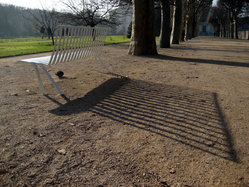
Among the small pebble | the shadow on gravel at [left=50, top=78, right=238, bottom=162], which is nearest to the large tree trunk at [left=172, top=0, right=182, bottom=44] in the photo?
the shadow on gravel at [left=50, top=78, right=238, bottom=162]

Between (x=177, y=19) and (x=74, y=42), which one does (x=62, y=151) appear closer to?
(x=74, y=42)

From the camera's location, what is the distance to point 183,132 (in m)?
2.46

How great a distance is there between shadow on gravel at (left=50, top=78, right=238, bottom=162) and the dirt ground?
12mm

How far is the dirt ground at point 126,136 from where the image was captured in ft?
5.75

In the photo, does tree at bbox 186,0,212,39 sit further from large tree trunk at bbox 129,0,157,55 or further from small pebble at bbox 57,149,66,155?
small pebble at bbox 57,149,66,155

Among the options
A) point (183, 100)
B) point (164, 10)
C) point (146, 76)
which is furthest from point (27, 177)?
point (164, 10)

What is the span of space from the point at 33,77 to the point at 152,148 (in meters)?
4.45

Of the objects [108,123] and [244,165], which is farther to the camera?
[108,123]

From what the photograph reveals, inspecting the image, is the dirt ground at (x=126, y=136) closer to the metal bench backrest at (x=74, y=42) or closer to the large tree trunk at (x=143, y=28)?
the metal bench backrest at (x=74, y=42)

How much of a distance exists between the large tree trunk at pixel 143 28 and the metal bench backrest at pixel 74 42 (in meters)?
3.61

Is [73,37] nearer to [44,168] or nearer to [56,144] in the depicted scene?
[56,144]

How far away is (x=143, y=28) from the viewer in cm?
881

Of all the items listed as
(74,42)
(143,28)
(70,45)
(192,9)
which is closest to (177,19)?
(143,28)

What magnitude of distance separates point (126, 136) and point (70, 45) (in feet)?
8.02
